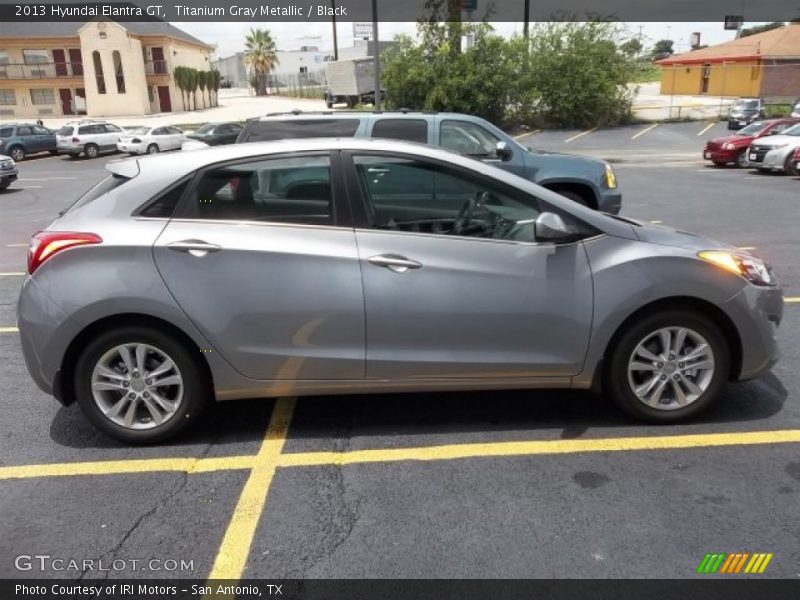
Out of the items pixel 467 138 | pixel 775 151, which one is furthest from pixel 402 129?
pixel 775 151

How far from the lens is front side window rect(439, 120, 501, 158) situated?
8375mm

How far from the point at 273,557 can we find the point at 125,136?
31.6m

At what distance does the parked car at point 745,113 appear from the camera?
32781 mm

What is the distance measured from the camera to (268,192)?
12.2 ft

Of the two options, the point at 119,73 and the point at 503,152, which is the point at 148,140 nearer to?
the point at 119,73

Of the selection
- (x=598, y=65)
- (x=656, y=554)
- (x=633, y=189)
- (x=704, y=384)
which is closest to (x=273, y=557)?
(x=656, y=554)

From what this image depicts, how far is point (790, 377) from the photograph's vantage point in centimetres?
446

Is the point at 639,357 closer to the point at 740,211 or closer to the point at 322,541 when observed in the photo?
the point at 322,541

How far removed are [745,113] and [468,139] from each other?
30434 millimetres

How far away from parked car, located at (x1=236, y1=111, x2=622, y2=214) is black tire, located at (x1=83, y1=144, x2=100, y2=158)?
84.7ft

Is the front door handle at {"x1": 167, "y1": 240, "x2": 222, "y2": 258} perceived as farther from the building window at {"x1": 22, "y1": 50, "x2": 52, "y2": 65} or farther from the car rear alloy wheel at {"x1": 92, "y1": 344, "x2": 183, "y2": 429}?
the building window at {"x1": 22, "y1": 50, "x2": 52, "y2": 65}

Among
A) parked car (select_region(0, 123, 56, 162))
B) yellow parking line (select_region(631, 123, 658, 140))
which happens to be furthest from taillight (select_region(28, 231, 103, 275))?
yellow parking line (select_region(631, 123, 658, 140))

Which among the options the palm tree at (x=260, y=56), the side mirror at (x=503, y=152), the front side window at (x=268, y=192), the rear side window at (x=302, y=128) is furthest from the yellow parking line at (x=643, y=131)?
the palm tree at (x=260, y=56)

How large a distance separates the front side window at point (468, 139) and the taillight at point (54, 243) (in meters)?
5.54
